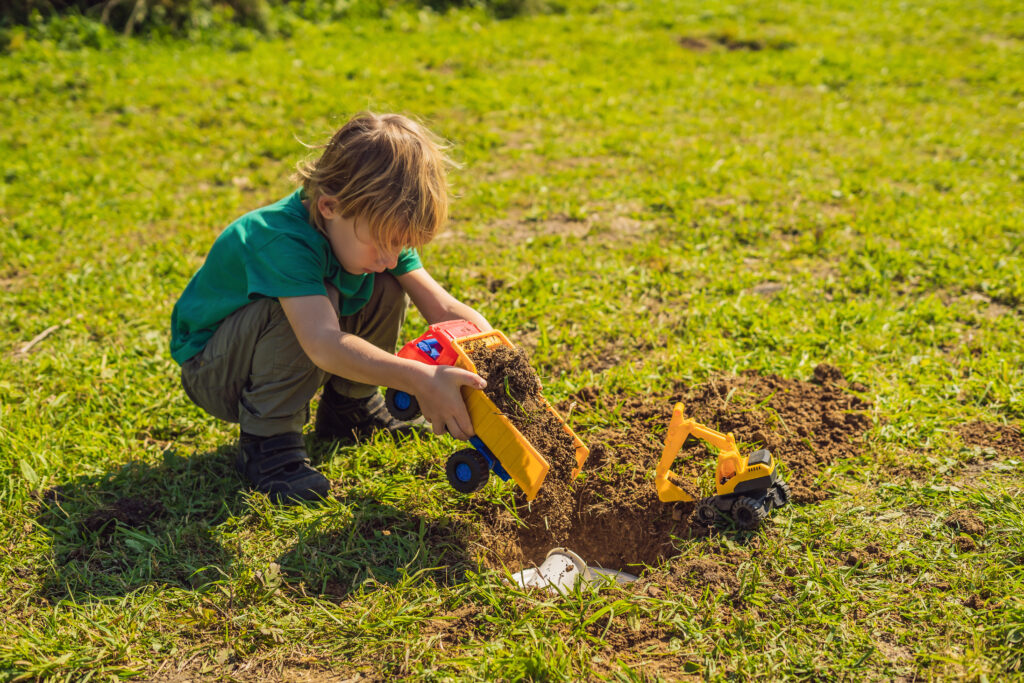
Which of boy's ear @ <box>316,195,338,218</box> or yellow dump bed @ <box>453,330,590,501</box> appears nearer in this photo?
yellow dump bed @ <box>453,330,590,501</box>

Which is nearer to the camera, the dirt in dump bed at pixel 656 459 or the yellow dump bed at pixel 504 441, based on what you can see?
the yellow dump bed at pixel 504 441

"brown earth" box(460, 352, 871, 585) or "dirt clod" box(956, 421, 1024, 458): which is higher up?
"dirt clod" box(956, 421, 1024, 458)

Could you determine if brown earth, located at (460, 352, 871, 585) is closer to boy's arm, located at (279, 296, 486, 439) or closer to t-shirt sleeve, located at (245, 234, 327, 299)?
boy's arm, located at (279, 296, 486, 439)

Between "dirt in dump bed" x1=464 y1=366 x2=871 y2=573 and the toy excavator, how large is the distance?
0.09 m

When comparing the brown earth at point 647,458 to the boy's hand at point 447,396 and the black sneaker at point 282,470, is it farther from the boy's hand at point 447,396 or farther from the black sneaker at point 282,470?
the black sneaker at point 282,470

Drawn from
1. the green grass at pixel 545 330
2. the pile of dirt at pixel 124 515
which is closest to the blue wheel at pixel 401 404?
the green grass at pixel 545 330

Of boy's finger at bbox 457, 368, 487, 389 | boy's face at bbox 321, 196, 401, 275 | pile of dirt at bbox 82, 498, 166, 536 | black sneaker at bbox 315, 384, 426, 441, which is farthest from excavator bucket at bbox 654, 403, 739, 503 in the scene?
pile of dirt at bbox 82, 498, 166, 536

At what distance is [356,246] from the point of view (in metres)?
2.66

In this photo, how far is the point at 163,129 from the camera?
672 centimetres

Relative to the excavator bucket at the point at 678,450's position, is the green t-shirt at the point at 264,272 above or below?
above

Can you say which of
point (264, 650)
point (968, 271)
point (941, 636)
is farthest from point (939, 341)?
point (264, 650)

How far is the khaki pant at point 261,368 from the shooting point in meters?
2.80

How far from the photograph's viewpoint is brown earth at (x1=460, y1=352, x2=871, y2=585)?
272 centimetres

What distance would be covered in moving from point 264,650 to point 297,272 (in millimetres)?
1196
